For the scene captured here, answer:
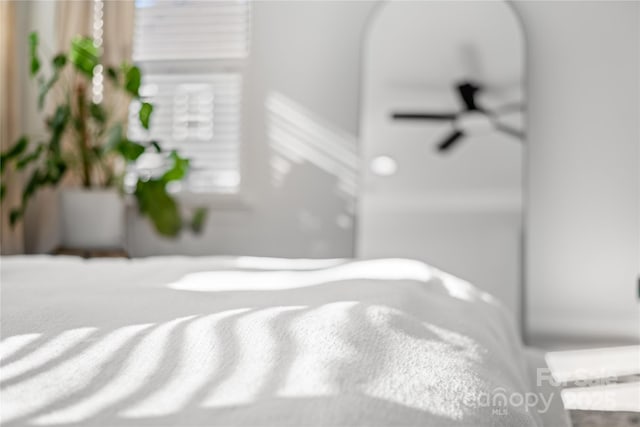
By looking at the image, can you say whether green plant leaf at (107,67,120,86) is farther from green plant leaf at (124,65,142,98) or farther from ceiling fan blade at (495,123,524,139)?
ceiling fan blade at (495,123,524,139)

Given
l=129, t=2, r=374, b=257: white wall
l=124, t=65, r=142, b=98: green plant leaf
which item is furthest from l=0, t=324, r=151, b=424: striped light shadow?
l=129, t=2, r=374, b=257: white wall

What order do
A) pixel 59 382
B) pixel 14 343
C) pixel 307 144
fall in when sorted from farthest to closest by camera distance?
pixel 307 144, pixel 14 343, pixel 59 382

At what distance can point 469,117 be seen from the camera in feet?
11.4

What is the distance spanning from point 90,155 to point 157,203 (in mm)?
376

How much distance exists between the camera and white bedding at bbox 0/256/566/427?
0.66 m

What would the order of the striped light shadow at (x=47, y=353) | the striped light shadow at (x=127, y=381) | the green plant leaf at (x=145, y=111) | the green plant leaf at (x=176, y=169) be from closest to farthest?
the striped light shadow at (x=127, y=381), the striped light shadow at (x=47, y=353), the green plant leaf at (x=145, y=111), the green plant leaf at (x=176, y=169)

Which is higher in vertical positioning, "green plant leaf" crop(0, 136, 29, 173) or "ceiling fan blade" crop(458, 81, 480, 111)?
"ceiling fan blade" crop(458, 81, 480, 111)

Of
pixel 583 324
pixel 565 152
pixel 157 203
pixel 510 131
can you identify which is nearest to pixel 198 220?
pixel 157 203

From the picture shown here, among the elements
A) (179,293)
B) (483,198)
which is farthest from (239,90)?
(179,293)

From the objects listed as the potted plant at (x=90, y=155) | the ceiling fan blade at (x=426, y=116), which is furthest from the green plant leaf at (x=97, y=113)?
the ceiling fan blade at (x=426, y=116)

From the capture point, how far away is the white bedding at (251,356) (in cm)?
66

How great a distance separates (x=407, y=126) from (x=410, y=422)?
2.91m

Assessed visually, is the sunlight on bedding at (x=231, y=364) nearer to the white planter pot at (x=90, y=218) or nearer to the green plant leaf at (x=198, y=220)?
the white planter pot at (x=90, y=218)

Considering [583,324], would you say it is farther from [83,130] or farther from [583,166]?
[83,130]
